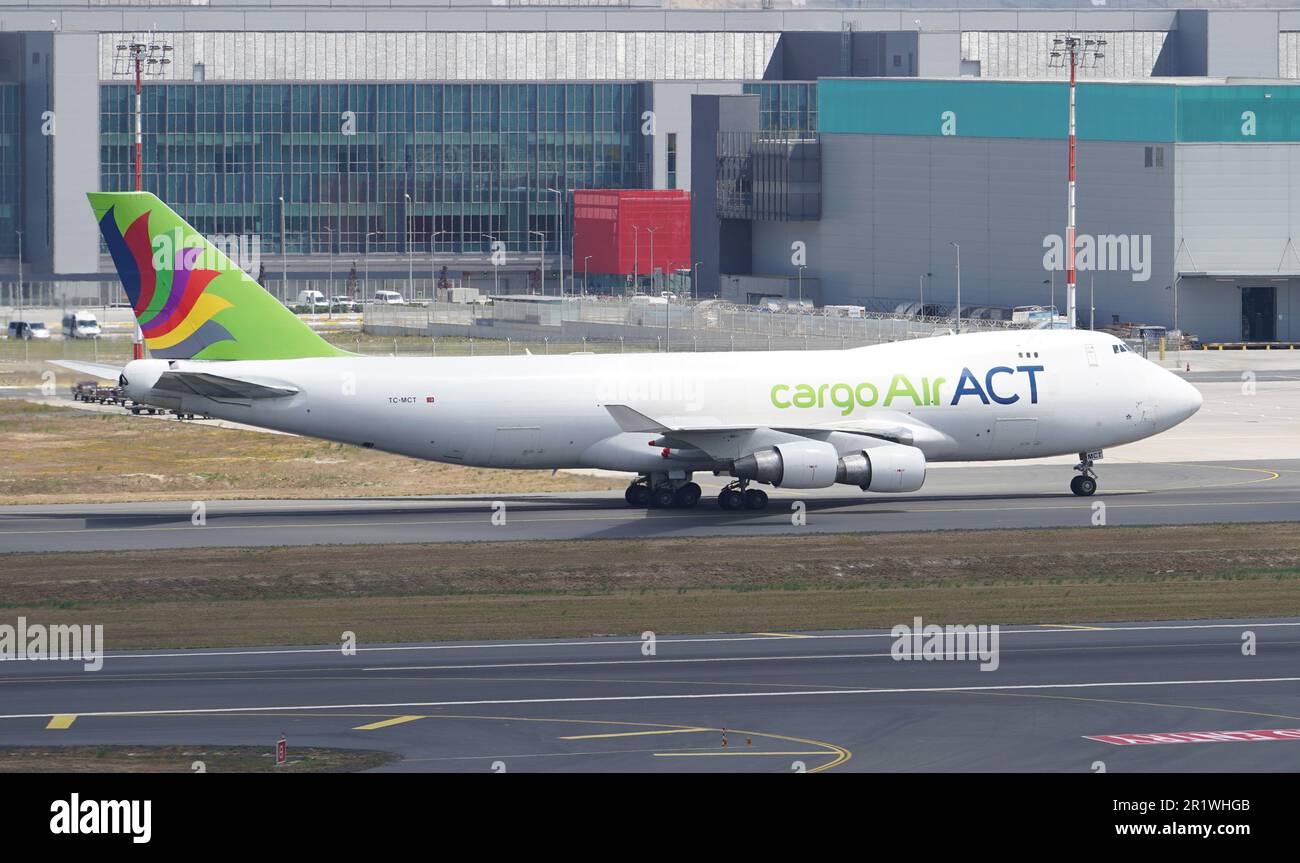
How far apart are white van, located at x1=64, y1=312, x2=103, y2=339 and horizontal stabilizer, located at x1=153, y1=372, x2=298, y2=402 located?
83.4 metres

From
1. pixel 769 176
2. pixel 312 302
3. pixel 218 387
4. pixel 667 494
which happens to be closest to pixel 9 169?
pixel 312 302

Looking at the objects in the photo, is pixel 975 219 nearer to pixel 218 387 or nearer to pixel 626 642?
pixel 218 387

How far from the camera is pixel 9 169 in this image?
193625 millimetres

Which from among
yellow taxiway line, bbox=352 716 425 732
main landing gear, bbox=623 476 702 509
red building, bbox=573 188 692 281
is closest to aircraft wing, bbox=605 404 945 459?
main landing gear, bbox=623 476 702 509

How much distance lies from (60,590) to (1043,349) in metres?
31.9

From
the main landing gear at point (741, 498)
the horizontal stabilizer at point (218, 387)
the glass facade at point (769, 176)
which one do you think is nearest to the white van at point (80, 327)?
the glass facade at point (769, 176)

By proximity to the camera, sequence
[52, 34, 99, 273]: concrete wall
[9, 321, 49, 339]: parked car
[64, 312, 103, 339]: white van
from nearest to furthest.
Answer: [64, 312, 103, 339]: white van, [9, 321, 49, 339]: parked car, [52, 34, 99, 273]: concrete wall

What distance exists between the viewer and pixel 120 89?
193625mm

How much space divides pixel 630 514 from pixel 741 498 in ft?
11.7

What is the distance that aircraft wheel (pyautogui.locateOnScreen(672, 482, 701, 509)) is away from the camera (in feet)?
196

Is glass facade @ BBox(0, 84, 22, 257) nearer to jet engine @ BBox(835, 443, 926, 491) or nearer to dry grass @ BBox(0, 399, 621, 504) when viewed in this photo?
dry grass @ BBox(0, 399, 621, 504)

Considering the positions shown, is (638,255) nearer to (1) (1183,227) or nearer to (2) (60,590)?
(1) (1183,227)
